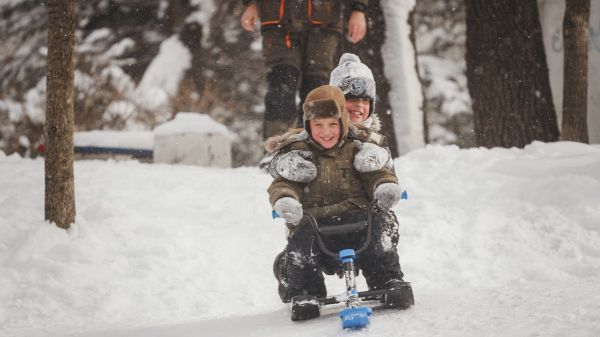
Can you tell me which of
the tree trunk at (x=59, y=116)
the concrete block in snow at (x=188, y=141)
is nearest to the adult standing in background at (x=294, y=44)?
the tree trunk at (x=59, y=116)

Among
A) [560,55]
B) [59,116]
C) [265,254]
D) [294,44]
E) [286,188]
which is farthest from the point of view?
[560,55]

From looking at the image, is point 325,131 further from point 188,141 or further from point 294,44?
point 188,141

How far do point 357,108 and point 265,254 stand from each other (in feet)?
4.49

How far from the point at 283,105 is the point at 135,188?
60.9 inches

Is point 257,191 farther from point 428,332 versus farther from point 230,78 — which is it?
point 230,78

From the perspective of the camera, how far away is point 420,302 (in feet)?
10.4

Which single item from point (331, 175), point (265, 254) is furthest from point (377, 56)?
point (331, 175)

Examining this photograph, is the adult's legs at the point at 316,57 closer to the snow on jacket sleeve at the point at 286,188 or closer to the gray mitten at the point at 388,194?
the snow on jacket sleeve at the point at 286,188

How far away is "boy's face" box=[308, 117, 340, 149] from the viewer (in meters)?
3.19

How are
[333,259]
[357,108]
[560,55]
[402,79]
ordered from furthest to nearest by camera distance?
[560,55], [402,79], [357,108], [333,259]

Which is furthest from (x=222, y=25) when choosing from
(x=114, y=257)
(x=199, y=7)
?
(x=114, y=257)

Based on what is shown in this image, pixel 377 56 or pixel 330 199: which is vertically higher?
pixel 377 56

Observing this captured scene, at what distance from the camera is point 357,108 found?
13.5 ft

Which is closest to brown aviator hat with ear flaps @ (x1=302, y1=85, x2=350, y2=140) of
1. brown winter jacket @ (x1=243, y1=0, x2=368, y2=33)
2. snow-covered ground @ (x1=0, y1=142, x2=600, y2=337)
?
snow-covered ground @ (x1=0, y1=142, x2=600, y2=337)
